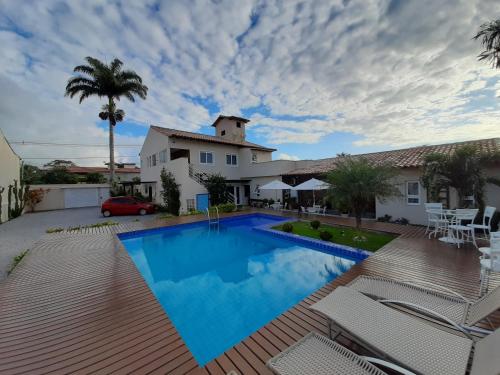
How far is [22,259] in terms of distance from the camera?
7418 millimetres

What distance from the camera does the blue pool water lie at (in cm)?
480

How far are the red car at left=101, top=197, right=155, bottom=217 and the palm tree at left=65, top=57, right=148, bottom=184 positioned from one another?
6721mm

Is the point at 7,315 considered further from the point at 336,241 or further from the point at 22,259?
the point at 336,241

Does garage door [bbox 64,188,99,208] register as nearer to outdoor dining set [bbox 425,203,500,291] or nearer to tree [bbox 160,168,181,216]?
tree [bbox 160,168,181,216]

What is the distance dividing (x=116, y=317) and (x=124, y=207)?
16.9m

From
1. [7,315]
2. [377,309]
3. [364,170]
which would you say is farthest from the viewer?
[364,170]

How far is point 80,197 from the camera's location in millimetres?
27688

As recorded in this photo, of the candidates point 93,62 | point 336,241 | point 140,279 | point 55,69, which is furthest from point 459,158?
point 93,62

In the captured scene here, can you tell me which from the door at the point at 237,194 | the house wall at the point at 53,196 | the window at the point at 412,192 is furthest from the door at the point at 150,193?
the window at the point at 412,192

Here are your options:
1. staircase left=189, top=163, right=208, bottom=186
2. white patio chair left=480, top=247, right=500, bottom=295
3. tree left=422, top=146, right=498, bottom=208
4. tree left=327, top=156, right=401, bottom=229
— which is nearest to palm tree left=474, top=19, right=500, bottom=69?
tree left=422, top=146, right=498, bottom=208

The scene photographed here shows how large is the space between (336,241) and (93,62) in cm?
2829

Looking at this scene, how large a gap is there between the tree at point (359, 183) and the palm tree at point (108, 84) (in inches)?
941

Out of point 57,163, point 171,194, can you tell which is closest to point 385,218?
point 171,194

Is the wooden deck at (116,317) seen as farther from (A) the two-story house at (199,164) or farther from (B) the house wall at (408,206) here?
(A) the two-story house at (199,164)
